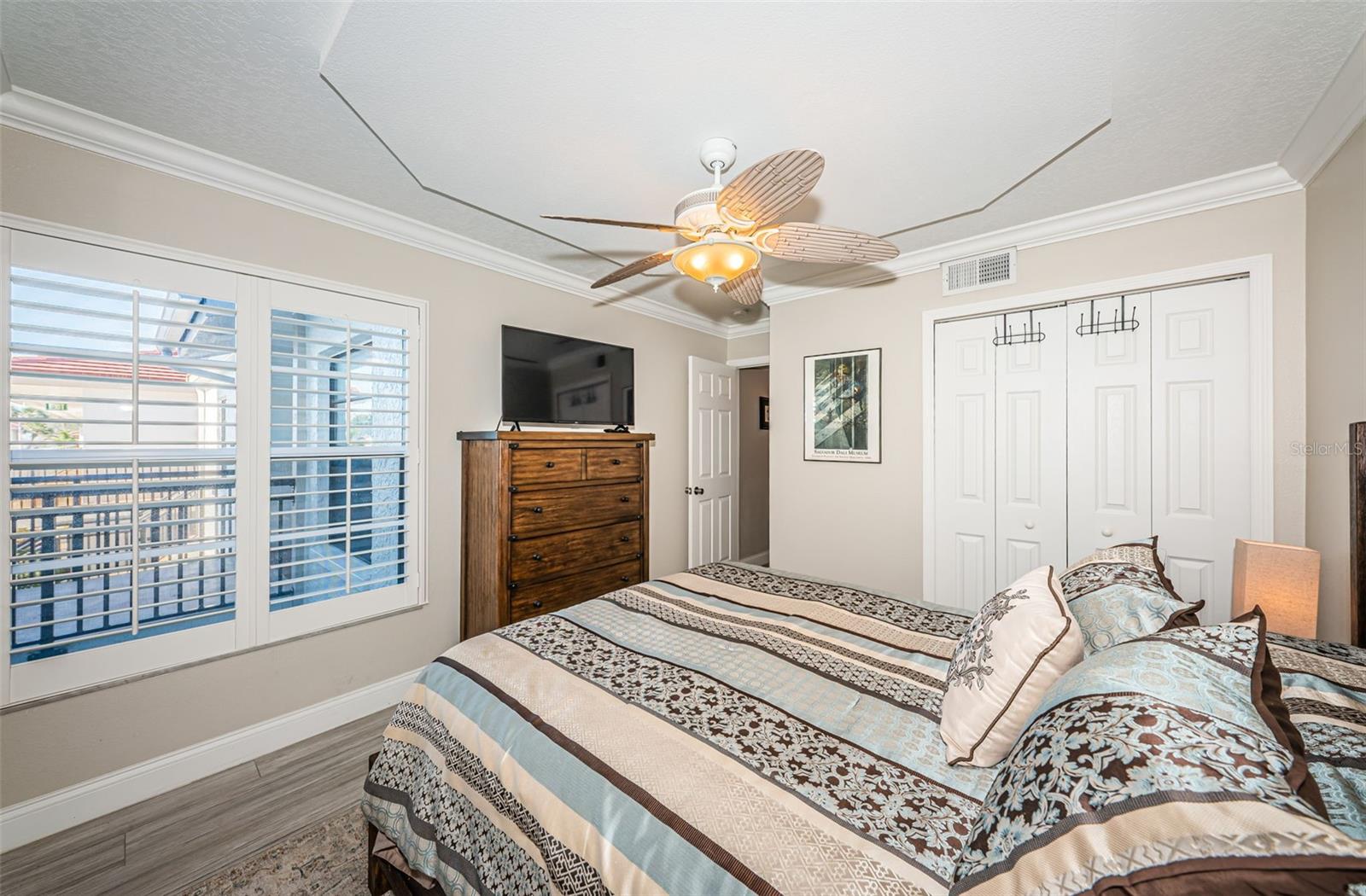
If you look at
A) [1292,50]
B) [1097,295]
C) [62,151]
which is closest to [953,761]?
[1292,50]

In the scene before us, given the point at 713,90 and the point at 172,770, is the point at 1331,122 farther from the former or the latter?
the point at 172,770

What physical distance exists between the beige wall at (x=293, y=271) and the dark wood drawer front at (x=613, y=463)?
708mm

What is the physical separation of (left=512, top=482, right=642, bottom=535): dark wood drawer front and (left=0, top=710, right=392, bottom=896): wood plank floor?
131 cm

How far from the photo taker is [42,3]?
4.71 ft

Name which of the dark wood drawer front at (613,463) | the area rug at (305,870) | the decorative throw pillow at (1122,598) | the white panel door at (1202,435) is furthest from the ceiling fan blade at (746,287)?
the area rug at (305,870)

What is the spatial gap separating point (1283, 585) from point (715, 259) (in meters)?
2.27

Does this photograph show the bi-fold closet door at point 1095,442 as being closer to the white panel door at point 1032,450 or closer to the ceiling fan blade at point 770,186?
the white panel door at point 1032,450

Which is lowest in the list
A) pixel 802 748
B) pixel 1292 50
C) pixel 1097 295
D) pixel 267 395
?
pixel 802 748

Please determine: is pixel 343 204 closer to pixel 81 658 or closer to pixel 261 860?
pixel 81 658

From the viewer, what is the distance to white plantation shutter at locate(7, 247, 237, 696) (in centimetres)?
182

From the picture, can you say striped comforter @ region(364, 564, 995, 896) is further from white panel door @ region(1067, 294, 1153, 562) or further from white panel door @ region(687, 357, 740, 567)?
white panel door @ region(687, 357, 740, 567)

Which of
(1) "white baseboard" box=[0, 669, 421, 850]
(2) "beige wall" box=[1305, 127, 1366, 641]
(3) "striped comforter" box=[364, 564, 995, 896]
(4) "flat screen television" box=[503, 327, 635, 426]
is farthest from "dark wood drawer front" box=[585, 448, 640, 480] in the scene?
(2) "beige wall" box=[1305, 127, 1366, 641]

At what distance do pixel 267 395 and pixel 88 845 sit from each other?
5.83ft

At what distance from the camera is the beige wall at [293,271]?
1.88m
